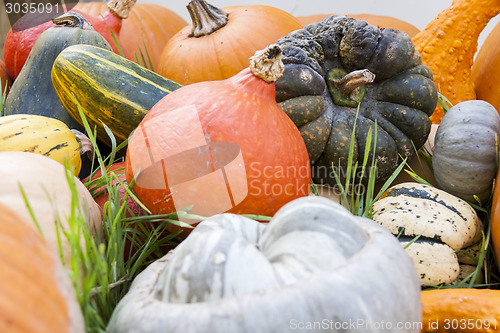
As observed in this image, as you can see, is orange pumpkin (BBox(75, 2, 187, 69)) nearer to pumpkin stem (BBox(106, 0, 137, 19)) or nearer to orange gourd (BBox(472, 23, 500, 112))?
pumpkin stem (BBox(106, 0, 137, 19))

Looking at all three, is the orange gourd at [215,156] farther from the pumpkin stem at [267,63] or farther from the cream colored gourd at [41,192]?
the cream colored gourd at [41,192]

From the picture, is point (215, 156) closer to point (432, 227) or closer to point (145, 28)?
point (432, 227)

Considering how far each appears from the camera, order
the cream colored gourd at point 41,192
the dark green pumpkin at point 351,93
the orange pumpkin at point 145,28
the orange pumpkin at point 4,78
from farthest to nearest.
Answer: the orange pumpkin at point 145,28
the orange pumpkin at point 4,78
the dark green pumpkin at point 351,93
the cream colored gourd at point 41,192

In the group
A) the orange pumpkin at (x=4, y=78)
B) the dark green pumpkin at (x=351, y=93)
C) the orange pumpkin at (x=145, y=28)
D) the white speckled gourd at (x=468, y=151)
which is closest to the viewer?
the white speckled gourd at (x=468, y=151)

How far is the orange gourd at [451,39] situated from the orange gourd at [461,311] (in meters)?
0.87

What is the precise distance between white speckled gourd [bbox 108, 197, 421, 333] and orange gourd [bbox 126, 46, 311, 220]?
0.22 meters

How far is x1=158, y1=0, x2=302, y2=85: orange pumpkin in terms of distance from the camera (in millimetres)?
1555

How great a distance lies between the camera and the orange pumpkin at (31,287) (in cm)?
49

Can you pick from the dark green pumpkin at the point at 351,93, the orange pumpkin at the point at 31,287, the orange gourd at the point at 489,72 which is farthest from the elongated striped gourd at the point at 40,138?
the orange gourd at the point at 489,72

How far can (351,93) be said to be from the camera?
1340 millimetres

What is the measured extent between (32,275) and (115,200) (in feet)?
1.32

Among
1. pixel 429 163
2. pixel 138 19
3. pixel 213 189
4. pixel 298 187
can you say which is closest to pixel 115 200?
pixel 213 189

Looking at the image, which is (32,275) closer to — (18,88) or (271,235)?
(271,235)

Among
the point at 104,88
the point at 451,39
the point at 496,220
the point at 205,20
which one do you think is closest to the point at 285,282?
the point at 496,220
